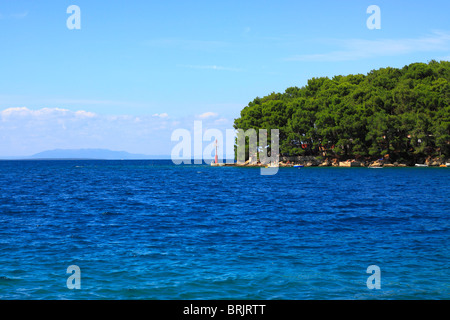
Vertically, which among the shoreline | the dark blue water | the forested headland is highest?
the forested headland

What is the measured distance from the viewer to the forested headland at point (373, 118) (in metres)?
113

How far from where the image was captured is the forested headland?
11306 cm

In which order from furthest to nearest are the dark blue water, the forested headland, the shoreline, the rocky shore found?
the rocky shore
the shoreline
the forested headland
the dark blue water

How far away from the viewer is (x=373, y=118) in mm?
118750

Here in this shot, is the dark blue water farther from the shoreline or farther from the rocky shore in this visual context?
the rocky shore

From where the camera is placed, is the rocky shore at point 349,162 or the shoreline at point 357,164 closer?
the shoreline at point 357,164

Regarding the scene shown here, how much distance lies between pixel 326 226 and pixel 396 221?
18.1 feet

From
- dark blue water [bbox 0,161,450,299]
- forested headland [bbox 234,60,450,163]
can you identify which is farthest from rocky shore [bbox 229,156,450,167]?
dark blue water [bbox 0,161,450,299]

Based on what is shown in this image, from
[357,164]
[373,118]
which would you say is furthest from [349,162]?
[373,118]

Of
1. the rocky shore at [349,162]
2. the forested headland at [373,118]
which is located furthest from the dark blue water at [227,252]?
the rocky shore at [349,162]

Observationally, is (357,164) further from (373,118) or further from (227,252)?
(227,252)

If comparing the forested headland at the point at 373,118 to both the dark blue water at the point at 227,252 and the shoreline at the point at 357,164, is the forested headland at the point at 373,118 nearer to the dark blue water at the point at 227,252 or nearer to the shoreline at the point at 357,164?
the shoreline at the point at 357,164
